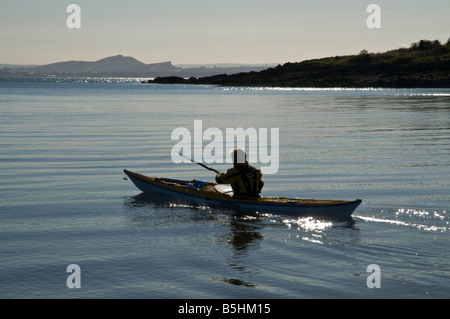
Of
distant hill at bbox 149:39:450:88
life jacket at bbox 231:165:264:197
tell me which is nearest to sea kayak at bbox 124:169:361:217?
life jacket at bbox 231:165:264:197

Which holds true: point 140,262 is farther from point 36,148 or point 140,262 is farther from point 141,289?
point 36,148

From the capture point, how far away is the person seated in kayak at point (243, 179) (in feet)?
51.2

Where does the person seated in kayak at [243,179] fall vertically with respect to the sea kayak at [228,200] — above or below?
above

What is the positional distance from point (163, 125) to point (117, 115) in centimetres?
1006

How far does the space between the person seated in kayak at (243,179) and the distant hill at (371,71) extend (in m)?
107

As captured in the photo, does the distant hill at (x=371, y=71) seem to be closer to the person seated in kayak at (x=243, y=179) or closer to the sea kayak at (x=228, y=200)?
the sea kayak at (x=228, y=200)

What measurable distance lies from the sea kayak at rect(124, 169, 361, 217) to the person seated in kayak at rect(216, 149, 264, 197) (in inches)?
10.2

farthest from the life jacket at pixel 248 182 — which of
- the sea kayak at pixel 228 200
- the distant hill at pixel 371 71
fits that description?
the distant hill at pixel 371 71

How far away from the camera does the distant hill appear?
120 metres

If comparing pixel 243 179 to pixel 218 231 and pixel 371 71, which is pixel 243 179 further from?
pixel 371 71

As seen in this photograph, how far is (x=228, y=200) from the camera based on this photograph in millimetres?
15977


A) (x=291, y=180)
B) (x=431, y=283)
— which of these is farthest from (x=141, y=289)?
(x=291, y=180)

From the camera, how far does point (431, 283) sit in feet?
32.7

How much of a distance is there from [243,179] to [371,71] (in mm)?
122849
